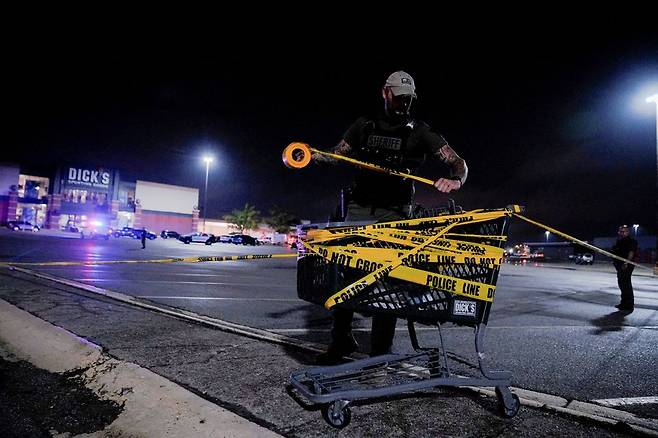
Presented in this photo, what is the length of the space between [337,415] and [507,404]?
104 centimetres

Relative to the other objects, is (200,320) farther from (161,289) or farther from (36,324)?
(161,289)

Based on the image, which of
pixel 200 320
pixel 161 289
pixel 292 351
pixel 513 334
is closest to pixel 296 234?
pixel 292 351

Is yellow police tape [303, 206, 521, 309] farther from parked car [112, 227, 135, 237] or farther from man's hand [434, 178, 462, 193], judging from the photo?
parked car [112, 227, 135, 237]

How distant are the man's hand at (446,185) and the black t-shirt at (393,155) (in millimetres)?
336

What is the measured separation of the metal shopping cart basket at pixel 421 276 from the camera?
7.56 feet

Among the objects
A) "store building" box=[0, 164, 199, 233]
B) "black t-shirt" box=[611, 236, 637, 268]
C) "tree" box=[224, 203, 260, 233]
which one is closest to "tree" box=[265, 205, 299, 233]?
"tree" box=[224, 203, 260, 233]

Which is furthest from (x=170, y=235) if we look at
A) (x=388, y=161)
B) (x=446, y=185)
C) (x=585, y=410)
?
(x=585, y=410)

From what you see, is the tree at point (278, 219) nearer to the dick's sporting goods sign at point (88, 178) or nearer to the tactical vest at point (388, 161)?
the dick's sporting goods sign at point (88, 178)

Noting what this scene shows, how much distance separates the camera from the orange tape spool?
9.10 ft

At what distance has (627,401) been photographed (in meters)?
2.75

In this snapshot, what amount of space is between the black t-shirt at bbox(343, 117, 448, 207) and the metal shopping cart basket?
64 cm

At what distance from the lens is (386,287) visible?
2.33m

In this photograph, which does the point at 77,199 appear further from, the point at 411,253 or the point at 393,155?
the point at 411,253

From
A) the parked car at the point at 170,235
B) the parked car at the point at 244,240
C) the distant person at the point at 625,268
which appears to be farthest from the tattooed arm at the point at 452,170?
the parked car at the point at 170,235
